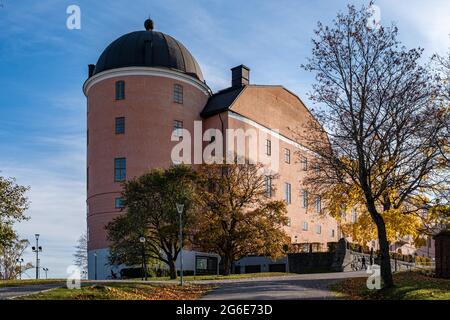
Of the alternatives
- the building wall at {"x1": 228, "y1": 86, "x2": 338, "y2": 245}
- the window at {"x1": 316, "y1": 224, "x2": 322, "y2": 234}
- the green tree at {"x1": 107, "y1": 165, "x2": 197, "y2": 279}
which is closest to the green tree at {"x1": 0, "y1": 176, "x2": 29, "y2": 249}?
the green tree at {"x1": 107, "y1": 165, "x2": 197, "y2": 279}

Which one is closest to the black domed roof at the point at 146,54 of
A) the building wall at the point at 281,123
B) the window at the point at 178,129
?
the window at the point at 178,129

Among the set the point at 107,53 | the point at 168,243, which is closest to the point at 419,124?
the point at 168,243

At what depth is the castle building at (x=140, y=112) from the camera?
5159 cm

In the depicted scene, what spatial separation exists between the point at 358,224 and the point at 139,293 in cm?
1628

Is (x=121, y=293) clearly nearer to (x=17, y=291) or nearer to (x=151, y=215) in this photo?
(x=17, y=291)

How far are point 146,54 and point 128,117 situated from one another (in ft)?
21.1

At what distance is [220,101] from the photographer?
5619 centimetres

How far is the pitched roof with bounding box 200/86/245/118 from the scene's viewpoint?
54719 mm

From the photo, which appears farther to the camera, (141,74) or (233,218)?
(141,74)

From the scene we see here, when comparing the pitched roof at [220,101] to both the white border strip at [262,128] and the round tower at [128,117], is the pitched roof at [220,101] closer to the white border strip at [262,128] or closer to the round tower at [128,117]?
the white border strip at [262,128]

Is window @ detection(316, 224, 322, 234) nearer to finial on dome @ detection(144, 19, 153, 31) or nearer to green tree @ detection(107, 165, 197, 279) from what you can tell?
finial on dome @ detection(144, 19, 153, 31)

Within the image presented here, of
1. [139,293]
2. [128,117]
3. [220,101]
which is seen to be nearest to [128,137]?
[128,117]

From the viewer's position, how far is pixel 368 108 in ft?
74.6
